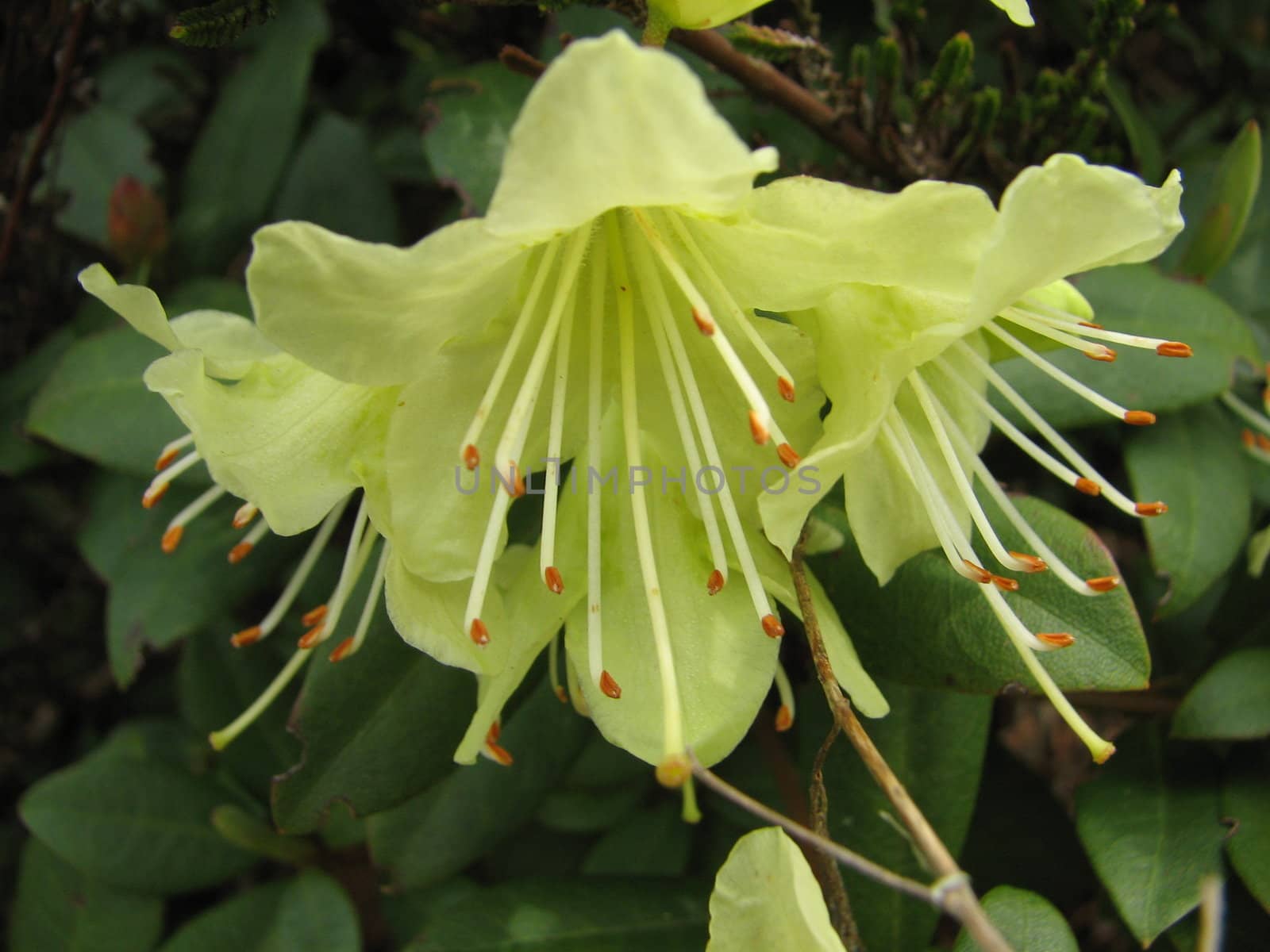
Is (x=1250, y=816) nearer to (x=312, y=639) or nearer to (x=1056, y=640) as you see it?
(x=1056, y=640)

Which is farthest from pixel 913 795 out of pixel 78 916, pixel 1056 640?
pixel 78 916

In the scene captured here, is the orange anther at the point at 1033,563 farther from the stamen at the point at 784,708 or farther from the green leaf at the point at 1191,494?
the green leaf at the point at 1191,494

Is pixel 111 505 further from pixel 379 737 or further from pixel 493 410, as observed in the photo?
pixel 493 410

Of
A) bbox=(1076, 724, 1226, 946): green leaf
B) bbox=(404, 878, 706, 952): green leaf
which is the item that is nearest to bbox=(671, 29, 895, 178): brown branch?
bbox=(1076, 724, 1226, 946): green leaf

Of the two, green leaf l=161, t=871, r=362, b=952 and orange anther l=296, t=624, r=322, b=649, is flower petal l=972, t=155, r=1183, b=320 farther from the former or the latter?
green leaf l=161, t=871, r=362, b=952

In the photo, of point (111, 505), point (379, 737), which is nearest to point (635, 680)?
point (379, 737)
